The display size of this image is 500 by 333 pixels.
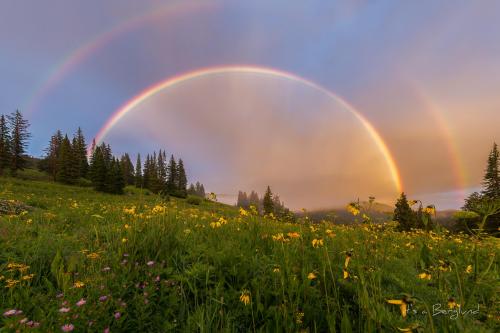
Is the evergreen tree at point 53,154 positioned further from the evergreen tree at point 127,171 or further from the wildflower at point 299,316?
the wildflower at point 299,316

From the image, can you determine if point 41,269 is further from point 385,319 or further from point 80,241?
point 385,319

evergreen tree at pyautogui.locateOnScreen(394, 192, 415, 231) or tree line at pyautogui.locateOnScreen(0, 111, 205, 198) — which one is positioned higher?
tree line at pyautogui.locateOnScreen(0, 111, 205, 198)

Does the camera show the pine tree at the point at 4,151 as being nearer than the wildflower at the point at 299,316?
No

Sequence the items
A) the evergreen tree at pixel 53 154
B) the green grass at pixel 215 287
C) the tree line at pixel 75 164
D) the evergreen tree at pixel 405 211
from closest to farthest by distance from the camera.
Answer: the green grass at pixel 215 287 < the evergreen tree at pixel 405 211 < the tree line at pixel 75 164 < the evergreen tree at pixel 53 154

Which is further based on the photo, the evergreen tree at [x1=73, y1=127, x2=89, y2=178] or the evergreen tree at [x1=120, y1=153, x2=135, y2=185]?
the evergreen tree at [x1=120, y1=153, x2=135, y2=185]

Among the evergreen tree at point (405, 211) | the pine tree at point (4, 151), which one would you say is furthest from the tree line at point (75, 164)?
the evergreen tree at point (405, 211)

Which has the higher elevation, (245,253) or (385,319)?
(245,253)

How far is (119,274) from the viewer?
281 centimetres

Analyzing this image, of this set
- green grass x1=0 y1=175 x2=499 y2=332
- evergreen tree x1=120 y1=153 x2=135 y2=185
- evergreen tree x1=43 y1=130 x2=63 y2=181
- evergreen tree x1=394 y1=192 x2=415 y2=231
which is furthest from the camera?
evergreen tree x1=120 y1=153 x2=135 y2=185

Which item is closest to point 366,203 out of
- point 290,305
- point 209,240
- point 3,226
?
point 290,305

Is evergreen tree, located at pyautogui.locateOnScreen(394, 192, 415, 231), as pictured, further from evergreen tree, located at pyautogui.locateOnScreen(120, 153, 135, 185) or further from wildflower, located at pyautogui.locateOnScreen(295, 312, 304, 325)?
evergreen tree, located at pyautogui.locateOnScreen(120, 153, 135, 185)

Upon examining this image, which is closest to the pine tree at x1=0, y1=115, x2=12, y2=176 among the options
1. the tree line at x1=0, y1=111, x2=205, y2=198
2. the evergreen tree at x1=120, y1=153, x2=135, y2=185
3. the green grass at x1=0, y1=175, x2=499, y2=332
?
the tree line at x1=0, y1=111, x2=205, y2=198

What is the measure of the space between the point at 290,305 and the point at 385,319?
0.82 m

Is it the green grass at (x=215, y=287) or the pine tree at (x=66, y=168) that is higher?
the pine tree at (x=66, y=168)
